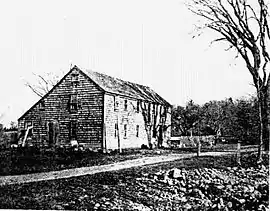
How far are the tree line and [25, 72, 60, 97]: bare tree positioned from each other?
936 millimetres

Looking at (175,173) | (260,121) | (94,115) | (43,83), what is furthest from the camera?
(43,83)

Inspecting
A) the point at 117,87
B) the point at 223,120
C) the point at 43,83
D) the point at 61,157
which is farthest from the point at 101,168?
the point at 223,120

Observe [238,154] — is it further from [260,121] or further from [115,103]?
[115,103]

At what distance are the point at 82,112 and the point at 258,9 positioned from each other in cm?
141

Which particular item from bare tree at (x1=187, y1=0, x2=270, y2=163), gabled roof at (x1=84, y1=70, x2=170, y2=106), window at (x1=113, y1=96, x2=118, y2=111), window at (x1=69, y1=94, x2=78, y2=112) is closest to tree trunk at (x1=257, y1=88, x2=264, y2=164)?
bare tree at (x1=187, y1=0, x2=270, y2=163)

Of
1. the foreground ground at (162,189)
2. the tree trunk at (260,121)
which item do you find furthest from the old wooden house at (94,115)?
the tree trunk at (260,121)

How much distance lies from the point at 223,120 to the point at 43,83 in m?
1.35

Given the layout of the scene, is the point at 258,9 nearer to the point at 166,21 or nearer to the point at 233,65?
the point at 233,65

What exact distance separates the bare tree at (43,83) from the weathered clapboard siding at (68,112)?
0.17ft

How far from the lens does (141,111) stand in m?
2.87

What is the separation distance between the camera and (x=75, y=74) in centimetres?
288

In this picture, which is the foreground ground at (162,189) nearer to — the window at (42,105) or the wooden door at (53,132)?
the wooden door at (53,132)

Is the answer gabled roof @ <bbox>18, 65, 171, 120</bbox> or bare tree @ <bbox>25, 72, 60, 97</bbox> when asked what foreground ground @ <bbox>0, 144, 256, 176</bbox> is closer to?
gabled roof @ <bbox>18, 65, 171, 120</bbox>

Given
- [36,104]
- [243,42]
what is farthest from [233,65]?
[36,104]
